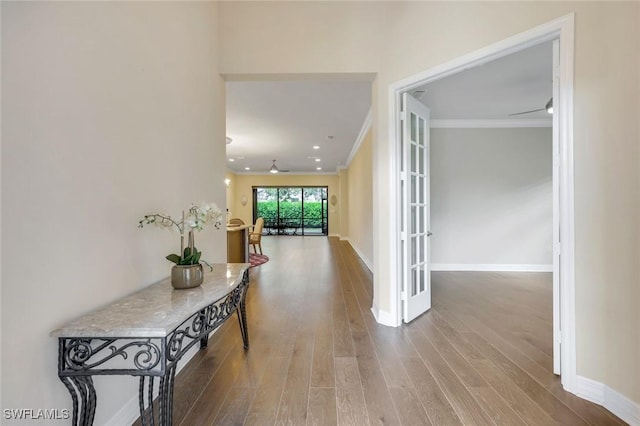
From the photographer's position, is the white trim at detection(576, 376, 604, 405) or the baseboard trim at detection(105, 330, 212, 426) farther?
the white trim at detection(576, 376, 604, 405)

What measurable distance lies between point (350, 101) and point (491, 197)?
10.4 ft

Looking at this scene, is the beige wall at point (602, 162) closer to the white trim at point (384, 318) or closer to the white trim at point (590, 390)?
the white trim at point (590, 390)

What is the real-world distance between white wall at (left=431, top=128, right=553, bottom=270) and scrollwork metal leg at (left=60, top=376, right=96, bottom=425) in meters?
5.07

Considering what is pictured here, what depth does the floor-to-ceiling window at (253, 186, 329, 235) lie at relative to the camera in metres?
11.9

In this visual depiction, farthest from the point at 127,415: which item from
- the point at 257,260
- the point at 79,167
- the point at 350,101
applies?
the point at 257,260

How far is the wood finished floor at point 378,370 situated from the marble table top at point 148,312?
0.71m

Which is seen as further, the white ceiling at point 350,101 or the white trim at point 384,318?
the white ceiling at point 350,101

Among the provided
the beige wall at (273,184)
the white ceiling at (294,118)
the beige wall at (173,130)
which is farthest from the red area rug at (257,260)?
the beige wall at (273,184)

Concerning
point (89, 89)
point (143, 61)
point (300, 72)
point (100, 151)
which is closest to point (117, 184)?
point (100, 151)

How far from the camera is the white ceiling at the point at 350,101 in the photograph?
3.33 metres

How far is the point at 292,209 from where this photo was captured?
39.7 ft

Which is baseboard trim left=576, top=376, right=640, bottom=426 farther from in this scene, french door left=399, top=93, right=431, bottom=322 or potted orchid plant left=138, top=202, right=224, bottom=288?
potted orchid plant left=138, top=202, right=224, bottom=288

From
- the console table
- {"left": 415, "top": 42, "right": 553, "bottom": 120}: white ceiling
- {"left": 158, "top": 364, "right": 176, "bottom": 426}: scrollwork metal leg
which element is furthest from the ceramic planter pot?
{"left": 415, "top": 42, "right": 553, "bottom": 120}: white ceiling

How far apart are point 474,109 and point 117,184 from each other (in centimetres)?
501
